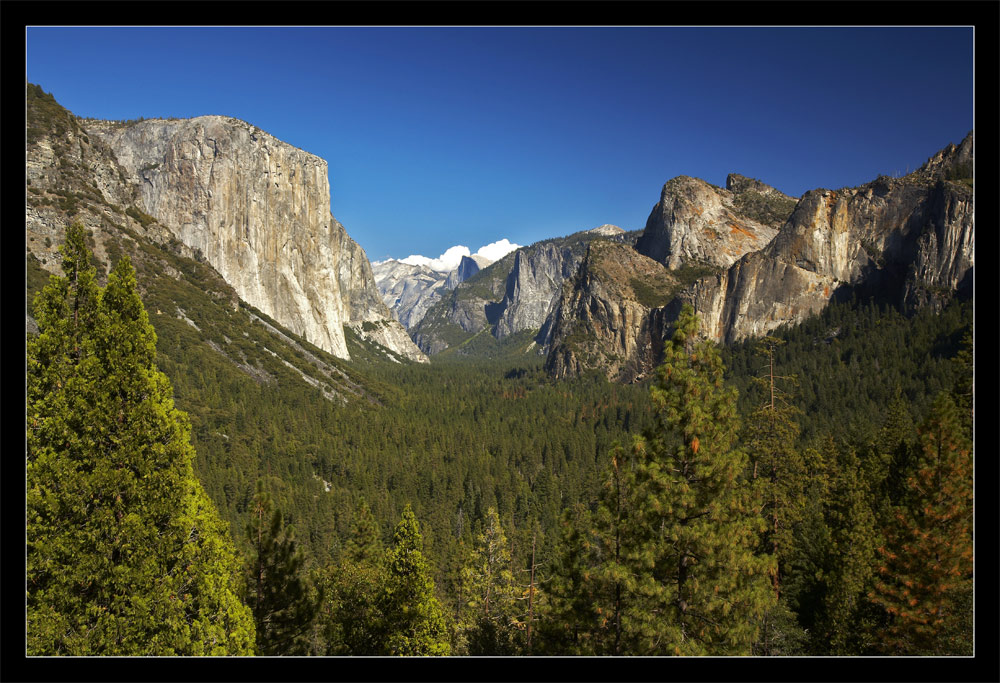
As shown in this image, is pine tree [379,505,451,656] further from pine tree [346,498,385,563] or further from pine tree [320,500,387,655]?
pine tree [346,498,385,563]

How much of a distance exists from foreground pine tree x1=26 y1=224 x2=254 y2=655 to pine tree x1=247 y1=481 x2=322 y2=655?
8.52 metres

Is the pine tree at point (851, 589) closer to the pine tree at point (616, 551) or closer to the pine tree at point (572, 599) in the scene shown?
the pine tree at point (616, 551)

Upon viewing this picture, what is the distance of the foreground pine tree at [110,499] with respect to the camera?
830cm

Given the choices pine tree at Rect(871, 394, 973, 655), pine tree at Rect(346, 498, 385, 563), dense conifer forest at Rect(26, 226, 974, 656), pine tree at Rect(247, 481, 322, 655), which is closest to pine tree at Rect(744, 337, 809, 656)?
dense conifer forest at Rect(26, 226, 974, 656)

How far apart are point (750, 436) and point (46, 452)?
2229 cm

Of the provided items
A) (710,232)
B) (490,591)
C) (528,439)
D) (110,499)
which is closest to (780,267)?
(710,232)

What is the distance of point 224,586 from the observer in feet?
30.1

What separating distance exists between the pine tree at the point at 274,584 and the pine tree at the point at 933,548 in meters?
17.1

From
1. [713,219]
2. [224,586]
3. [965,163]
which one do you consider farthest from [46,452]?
[713,219]

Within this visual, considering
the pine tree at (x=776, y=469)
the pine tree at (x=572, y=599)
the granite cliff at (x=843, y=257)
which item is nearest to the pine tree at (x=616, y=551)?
the pine tree at (x=572, y=599)

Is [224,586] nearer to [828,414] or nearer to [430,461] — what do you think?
[430,461]

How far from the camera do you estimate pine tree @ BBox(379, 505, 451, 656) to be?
16.4 m

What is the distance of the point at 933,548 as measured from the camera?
40.5ft

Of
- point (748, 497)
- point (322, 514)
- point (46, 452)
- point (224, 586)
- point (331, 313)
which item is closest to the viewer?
point (46, 452)
